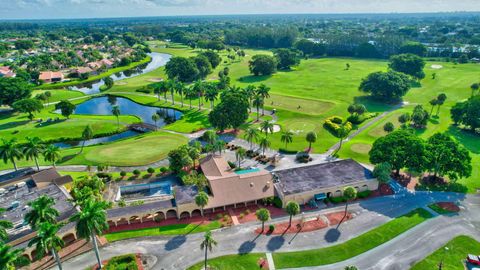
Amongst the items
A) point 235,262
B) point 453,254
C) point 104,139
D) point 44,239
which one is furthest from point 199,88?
point 453,254

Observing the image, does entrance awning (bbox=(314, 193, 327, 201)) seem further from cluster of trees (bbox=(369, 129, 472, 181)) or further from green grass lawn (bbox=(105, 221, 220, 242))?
green grass lawn (bbox=(105, 221, 220, 242))

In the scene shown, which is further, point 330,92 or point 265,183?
point 330,92

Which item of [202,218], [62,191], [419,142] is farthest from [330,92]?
[62,191]

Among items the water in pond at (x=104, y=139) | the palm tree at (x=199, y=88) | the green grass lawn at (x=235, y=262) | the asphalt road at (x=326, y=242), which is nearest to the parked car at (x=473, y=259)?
the asphalt road at (x=326, y=242)

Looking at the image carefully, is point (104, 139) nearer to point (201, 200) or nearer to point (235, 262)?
point (201, 200)

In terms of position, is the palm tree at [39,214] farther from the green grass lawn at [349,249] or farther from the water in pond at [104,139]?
the water in pond at [104,139]

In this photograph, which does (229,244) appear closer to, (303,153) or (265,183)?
(265,183)

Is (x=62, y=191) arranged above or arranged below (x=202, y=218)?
above

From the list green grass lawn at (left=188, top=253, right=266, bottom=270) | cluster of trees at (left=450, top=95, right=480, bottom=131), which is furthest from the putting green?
cluster of trees at (left=450, top=95, right=480, bottom=131)
